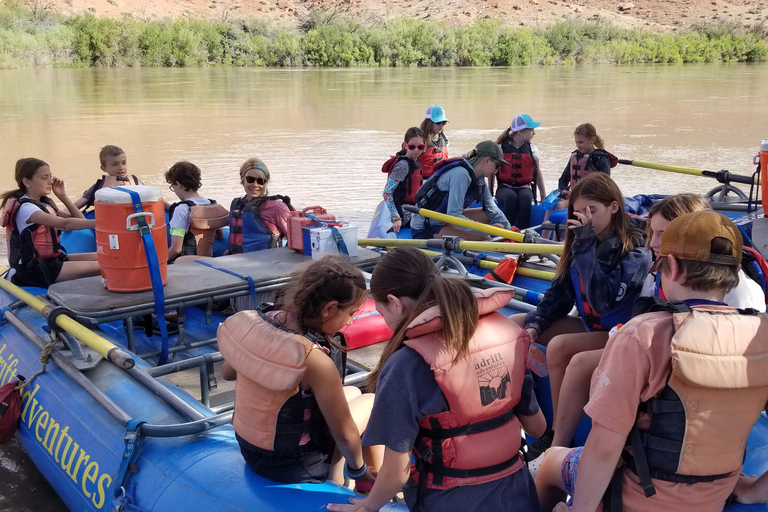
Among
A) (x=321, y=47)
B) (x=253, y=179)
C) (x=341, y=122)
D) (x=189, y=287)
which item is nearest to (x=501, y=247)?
(x=253, y=179)

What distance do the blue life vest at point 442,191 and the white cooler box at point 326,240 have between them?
3.68 feet

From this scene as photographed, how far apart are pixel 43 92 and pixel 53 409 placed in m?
21.7

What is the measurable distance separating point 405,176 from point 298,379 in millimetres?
4084

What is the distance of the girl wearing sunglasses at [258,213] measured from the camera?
4.69 metres

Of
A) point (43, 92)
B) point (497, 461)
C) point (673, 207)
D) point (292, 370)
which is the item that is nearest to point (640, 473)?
point (497, 461)

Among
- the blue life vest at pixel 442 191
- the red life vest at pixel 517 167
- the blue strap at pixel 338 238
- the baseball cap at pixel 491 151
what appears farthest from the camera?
the red life vest at pixel 517 167

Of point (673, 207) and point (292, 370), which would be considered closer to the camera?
point (292, 370)

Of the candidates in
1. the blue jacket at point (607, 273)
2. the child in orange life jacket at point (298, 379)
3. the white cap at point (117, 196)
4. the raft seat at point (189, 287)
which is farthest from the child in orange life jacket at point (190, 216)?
the blue jacket at point (607, 273)

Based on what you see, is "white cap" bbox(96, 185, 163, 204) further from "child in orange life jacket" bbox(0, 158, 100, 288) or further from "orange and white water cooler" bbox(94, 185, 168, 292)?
"child in orange life jacket" bbox(0, 158, 100, 288)

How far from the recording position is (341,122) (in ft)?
53.9

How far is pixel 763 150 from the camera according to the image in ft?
16.8

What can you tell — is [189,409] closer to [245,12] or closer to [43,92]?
[43,92]

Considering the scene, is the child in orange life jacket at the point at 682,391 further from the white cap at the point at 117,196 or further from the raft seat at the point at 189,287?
the white cap at the point at 117,196

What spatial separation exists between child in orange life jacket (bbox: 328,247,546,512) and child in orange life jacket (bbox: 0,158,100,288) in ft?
9.61
